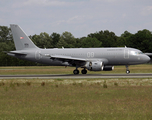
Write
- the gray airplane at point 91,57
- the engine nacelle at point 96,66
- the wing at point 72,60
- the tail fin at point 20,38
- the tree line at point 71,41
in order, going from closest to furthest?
the engine nacelle at point 96,66
the wing at point 72,60
the gray airplane at point 91,57
the tail fin at point 20,38
the tree line at point 71,41

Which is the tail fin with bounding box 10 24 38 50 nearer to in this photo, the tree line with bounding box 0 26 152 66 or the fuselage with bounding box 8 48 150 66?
the fuselage with bounding box 8 48 150 66

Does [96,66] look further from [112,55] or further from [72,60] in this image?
[72,60]

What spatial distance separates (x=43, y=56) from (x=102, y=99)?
96.4 feet

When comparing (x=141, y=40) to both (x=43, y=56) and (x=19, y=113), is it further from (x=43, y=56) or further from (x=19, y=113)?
(x=19, y=113)

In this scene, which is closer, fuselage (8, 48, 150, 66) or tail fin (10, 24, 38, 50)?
fuselage (8, 48, 150, 66)

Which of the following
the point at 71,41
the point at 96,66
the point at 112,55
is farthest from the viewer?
the point at 71,41

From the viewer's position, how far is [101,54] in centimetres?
4122

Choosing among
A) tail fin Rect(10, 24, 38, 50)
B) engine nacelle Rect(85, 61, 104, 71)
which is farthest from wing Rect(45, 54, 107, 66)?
tail fin Rect(10, 24, 38, 50)

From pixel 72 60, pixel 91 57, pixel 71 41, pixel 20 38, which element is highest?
pixel 71 41

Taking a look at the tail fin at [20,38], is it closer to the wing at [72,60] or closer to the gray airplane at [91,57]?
the gray airplane at [91,57]

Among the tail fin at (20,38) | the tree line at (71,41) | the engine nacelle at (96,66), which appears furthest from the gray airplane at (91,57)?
the tree line at (71,41)

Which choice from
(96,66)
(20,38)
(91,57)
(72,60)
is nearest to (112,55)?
(91,57)

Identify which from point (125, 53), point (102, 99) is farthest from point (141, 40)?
point (102, 99)

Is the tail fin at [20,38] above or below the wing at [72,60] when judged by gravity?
above
